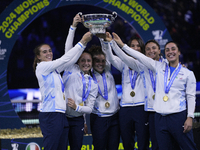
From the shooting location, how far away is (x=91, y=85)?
3.63 metres

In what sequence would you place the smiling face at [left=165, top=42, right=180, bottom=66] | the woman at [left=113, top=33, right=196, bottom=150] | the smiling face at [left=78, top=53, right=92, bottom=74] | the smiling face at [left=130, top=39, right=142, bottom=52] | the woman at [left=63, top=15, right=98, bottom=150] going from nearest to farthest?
1. the woman at [left=113, top=33, right=196, bottom=150]
2. the smiling face at [left=165, top=42, right=180, bottom=66]
3. the woman at [left=63, top=15, right=98, bottom=150]
4. the smiling face at [left=78, top=53, right=92, bottom=74]
5. the smiling face at [left=130, top=39, right=142, bottom=52]

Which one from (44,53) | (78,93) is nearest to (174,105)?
(78,93)

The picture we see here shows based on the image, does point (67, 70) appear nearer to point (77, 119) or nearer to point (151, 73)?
point (77, 119)

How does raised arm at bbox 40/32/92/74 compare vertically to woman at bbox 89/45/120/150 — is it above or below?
above

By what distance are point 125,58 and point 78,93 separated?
751 mm

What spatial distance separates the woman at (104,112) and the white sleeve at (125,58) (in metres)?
0.25

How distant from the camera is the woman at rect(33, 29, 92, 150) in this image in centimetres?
320

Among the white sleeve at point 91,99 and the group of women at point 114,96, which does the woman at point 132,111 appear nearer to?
the group of women at point 114,96

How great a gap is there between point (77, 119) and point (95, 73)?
0.70 m

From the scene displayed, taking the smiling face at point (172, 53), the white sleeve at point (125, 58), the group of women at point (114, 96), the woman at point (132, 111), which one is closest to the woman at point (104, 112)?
the group of women at point (114, 96)

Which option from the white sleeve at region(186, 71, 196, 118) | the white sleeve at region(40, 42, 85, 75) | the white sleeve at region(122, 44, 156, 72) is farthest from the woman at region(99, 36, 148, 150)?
the white sleeve at region(186, 71, 196, 118)

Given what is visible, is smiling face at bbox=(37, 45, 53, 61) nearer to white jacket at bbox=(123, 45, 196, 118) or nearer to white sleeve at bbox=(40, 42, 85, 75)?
white sleeve at bbox=(40, 42, 85, 75)

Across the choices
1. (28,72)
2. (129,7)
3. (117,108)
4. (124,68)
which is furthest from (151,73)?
(28,72)

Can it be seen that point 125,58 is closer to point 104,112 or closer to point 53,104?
point 104,112
